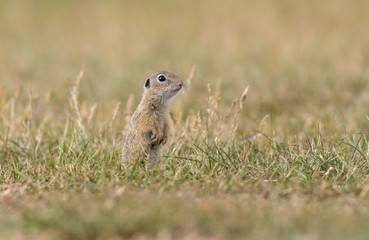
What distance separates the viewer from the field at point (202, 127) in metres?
3.39

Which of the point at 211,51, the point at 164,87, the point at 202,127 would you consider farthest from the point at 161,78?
the point at 211,51

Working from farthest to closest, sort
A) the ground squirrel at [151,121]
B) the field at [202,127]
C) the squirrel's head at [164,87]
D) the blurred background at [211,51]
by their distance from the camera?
the blurred background at [211,51]
the squirrel's head at [164,87]
the ground squirrel at [151,121]
the field at [202,127]

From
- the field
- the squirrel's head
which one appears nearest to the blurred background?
the field

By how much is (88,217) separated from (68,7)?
13.7 metres

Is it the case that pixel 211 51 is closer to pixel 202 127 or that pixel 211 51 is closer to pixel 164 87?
pixel 202 127

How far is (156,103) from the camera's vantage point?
210 inches

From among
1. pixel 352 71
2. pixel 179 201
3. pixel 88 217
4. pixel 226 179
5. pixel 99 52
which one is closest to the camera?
pixel 88 217

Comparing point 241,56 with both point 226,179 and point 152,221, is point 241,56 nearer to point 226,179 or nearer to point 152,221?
point 226,179

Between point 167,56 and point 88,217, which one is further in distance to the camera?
point 167,56

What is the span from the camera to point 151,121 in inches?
203

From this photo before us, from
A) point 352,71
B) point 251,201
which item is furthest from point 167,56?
point 251,201

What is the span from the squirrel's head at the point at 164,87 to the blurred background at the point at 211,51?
4.70 ft

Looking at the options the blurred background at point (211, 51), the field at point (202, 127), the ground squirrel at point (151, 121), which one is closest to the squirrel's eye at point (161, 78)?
the ground squirrel at point (151, 121)

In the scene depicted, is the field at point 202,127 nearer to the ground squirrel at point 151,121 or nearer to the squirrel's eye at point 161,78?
the ground squirrel at point 151,121
